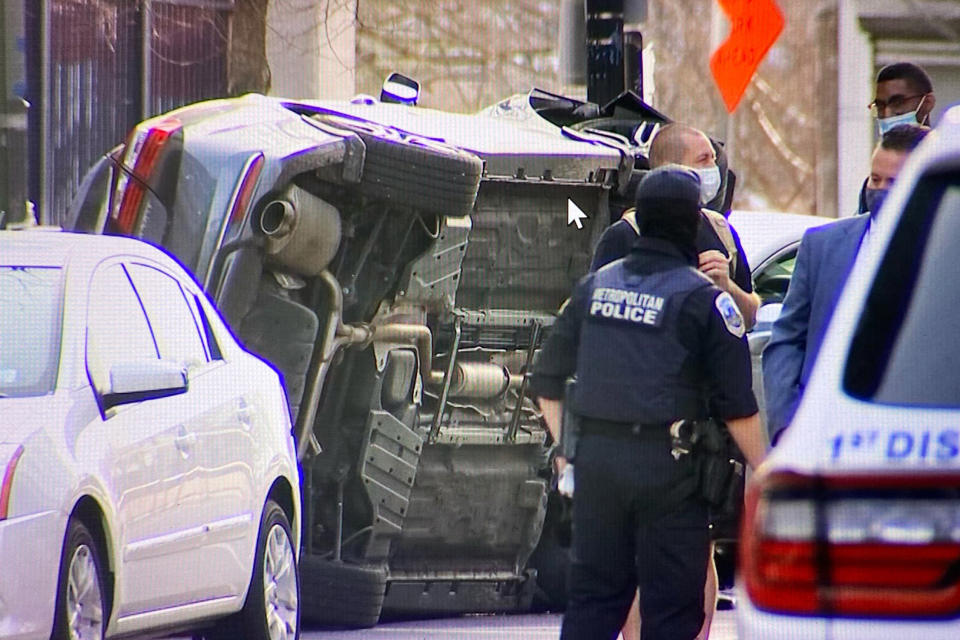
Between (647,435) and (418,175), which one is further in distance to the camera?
(418,175)

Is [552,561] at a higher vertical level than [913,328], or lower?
lower

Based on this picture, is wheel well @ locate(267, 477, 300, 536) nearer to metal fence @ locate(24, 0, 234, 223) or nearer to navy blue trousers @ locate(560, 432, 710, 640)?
navy blue trousers @ locate(560, 432, 710, 640)

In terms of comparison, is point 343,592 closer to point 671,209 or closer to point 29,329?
point 29,329

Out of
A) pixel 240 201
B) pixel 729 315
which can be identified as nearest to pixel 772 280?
pixel 240 201

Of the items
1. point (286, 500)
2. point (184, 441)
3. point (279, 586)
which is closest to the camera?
point (184, 441)

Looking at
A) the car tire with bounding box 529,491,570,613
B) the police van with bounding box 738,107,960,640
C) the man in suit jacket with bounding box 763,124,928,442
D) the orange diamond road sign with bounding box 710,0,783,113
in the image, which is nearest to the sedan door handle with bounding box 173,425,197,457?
the man in suit jacket with bounding box 763,124,928,442

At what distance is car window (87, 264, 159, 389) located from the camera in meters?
7.35

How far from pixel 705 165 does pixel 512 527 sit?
241cm

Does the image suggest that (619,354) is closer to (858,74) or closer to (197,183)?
(197,183)

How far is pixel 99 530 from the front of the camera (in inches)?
277

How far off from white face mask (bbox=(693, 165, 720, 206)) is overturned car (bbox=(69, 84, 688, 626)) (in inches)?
54.9

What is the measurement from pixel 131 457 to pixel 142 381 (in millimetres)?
229

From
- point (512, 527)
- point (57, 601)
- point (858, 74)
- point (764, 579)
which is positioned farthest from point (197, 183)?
point (858, 74)

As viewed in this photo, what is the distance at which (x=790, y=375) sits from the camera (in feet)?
22.1
